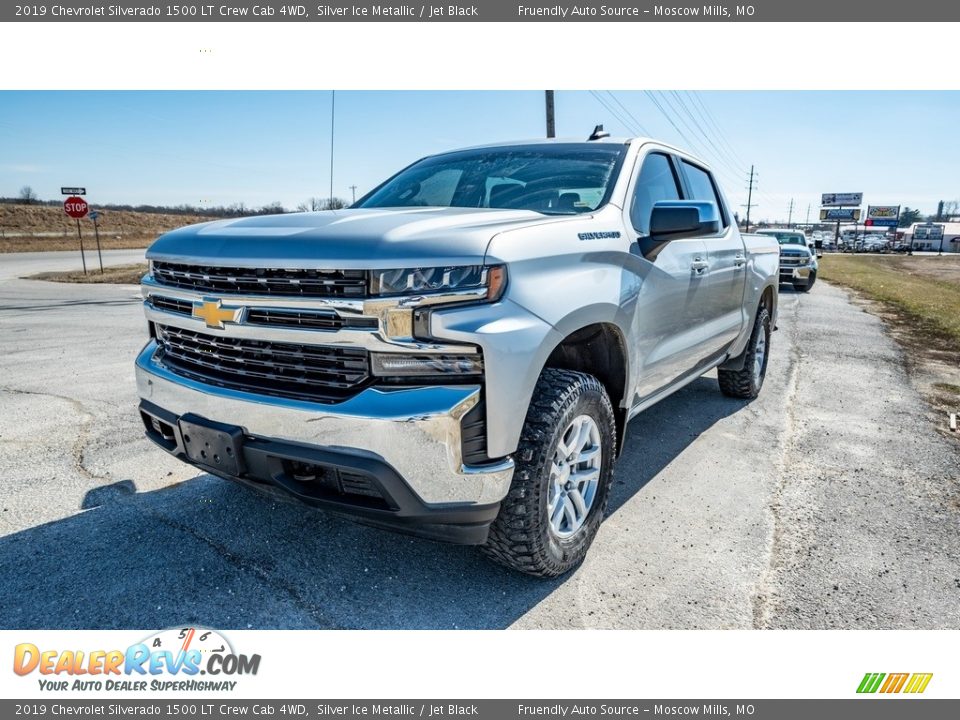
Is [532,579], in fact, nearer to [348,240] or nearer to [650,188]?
[348,240]

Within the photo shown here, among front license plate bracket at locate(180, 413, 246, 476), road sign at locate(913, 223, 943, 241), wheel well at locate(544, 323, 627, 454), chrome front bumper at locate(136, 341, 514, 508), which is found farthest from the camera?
road sign at locate(913, 223, 943, 241)

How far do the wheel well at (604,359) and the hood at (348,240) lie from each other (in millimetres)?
571

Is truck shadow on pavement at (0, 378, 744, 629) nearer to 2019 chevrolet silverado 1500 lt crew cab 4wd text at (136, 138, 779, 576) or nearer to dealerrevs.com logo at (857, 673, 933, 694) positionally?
2019 chevrolet silverado 1500 lt crew cab 4wd text at (136, 138, 779, 576)

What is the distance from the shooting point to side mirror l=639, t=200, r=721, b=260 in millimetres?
2977

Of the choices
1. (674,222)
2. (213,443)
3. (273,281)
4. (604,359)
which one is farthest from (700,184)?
(213,443)

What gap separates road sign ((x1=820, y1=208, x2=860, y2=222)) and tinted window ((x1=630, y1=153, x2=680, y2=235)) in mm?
110910

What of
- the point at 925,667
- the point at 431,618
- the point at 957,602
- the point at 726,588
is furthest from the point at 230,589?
the point at 957,602

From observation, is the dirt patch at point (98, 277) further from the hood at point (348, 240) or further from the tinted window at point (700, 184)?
the hood at point (348, 240)

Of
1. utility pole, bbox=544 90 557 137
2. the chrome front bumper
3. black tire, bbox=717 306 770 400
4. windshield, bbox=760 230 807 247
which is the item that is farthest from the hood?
windshield, bbox=760 230 807 247

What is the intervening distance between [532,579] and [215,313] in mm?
1683

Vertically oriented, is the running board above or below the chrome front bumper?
below

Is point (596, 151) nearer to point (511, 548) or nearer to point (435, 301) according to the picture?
point (435, 301)

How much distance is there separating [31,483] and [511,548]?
2.82m

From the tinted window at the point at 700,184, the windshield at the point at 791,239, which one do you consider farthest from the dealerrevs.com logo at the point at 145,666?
the windshield at the point at 791,239
